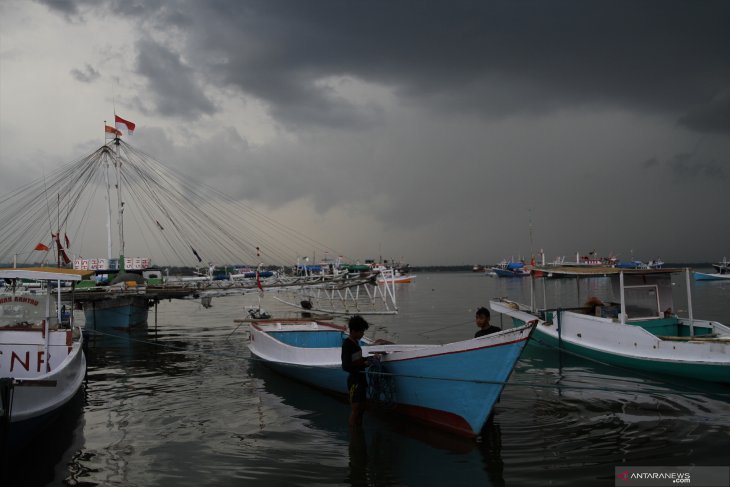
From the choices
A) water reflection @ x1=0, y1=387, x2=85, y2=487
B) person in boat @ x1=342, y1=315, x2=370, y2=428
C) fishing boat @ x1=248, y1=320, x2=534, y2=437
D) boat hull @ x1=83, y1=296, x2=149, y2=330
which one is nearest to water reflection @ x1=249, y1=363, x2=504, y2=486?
fishing boat @ x1=248, y1=320, x2=534, y2=437

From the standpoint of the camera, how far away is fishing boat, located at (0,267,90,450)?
8.23 metres

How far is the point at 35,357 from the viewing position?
10836 millimetres

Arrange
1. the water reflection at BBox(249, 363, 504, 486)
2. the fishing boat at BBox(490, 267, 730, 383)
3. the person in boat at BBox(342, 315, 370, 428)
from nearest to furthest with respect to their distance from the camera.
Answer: the water reflection at BBox(249, 363, 504, 486) < the person in boat at BBox(342, 315, 370, 428) < the fishing boat at BBox(490, 267, 730, 383)

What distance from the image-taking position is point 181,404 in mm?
12812

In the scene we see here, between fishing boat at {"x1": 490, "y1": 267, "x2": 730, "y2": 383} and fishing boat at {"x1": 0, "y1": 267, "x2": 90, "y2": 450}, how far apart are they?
Answer: 45.3ft

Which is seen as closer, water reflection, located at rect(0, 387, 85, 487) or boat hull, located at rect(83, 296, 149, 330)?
water reflection, located at rect(0, 387, 85, 487)

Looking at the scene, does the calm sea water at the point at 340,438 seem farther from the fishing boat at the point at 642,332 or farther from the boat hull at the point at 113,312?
the boat hull at the point at 113,312

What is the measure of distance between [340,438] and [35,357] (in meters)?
7.11

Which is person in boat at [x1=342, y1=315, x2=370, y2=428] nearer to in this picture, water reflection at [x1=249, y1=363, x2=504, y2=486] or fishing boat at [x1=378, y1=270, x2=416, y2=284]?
water reflection at [x1=249, y1=363, x2=504, y2=486]

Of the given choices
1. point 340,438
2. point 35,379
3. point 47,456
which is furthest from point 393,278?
point 35,379

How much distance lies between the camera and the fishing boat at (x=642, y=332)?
13.4 m

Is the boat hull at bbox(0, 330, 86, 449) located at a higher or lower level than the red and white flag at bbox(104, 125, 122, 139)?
lower

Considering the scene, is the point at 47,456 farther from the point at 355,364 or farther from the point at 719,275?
the point at 719,275

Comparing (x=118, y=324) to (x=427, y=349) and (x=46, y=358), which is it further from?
(x=427, y=349)
